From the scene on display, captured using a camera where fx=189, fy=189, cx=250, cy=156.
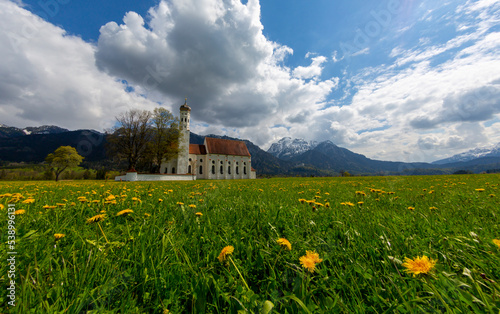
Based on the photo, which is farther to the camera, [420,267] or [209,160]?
[209,160]

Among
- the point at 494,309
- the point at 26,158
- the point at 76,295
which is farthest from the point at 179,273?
the point at 26,158

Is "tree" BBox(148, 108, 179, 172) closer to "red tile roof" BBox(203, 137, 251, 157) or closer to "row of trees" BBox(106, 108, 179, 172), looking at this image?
"row of trees" BBox(106, 108, 179, 172)

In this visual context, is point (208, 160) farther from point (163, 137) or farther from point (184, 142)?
point (163, 137)

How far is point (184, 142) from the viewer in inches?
1938

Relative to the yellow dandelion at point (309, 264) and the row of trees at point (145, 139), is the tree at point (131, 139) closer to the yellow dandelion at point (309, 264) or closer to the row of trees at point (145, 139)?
the row of trees at point (145, 139)

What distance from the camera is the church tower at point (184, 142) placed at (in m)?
48.2

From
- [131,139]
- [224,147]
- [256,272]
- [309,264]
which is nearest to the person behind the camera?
[309,264]

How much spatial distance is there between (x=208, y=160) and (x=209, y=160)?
392mm

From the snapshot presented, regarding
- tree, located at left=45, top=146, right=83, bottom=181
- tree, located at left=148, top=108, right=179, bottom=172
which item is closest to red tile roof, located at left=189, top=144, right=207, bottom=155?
tree, located at left=148, top=108, right=179, bottom=172

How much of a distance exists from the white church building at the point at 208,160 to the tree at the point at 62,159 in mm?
18808

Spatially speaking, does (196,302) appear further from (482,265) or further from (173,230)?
(482,265)

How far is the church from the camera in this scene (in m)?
51.3

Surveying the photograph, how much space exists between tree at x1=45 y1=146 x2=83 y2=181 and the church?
18838mm

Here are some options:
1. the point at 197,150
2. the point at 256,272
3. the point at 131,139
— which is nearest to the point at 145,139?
the point at 131,139
